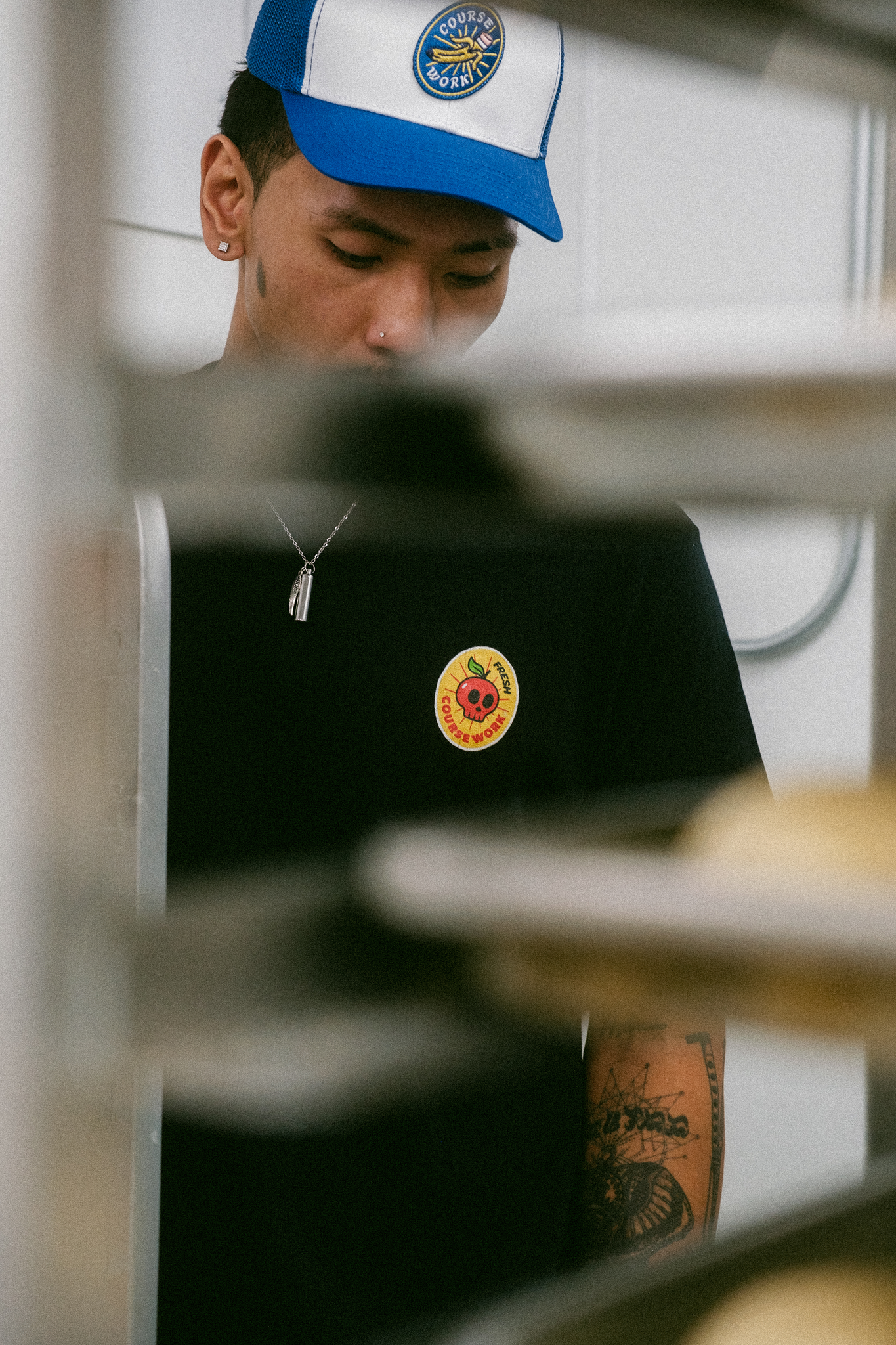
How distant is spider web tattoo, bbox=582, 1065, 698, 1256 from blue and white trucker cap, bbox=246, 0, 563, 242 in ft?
2.23

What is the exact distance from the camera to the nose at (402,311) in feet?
2.43

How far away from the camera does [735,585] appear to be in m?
1.89

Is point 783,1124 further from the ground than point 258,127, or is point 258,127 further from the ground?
point 258,127

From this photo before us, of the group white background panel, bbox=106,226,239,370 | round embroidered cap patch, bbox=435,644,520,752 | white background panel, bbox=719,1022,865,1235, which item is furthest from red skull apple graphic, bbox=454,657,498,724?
white background panel, bbox=719,1022,865,1235

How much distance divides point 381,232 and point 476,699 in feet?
1.06

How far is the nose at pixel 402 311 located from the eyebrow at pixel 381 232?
0.02 metres

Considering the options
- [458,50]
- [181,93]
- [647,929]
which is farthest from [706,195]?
[647,929]

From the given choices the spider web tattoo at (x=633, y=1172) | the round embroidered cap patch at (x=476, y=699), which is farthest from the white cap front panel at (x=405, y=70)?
the spider web tattoo at (x=633, y=1172)

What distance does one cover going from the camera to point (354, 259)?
2.41 ft

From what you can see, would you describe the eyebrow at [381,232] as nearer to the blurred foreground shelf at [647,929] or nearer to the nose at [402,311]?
the nose at [402,311]

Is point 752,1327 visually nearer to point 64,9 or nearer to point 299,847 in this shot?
point 299,847

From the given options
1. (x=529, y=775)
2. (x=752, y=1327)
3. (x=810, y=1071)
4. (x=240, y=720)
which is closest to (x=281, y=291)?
(x=240, y=720)

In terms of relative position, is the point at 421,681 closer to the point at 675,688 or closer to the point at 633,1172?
the point at 675,688

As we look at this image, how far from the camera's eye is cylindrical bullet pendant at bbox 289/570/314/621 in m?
0.77
